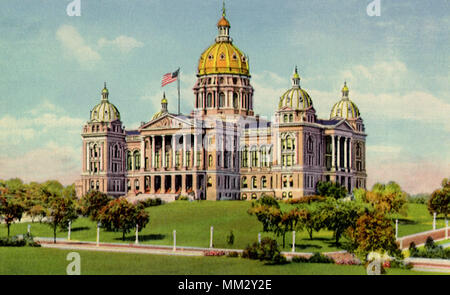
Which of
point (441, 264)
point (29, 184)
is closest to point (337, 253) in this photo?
point (441, 264)

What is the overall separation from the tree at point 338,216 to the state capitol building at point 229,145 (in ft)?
176

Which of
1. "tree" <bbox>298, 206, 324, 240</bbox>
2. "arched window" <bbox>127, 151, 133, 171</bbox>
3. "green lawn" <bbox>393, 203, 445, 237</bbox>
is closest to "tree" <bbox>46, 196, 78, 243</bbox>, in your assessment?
"tree" <bbox>298, 206, 324, 240</bbox>

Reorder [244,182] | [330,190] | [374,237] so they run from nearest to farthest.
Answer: [374,237], [330,190], [244,182]

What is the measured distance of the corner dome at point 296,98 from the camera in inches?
5212

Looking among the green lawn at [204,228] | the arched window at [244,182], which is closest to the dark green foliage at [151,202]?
the green lawn at [204,228]

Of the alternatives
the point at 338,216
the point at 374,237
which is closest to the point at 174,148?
the point at 338,216

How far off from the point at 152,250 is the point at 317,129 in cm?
6960

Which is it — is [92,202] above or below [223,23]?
below

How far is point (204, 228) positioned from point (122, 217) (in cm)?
1009

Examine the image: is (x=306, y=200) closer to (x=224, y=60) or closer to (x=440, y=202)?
(x=440, y=202)

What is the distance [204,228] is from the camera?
287ft

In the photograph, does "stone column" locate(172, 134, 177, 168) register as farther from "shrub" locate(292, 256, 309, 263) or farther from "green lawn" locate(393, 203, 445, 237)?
"shrub" locate(292, 256, 309, 263)

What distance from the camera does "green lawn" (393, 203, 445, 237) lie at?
89.2 meters
